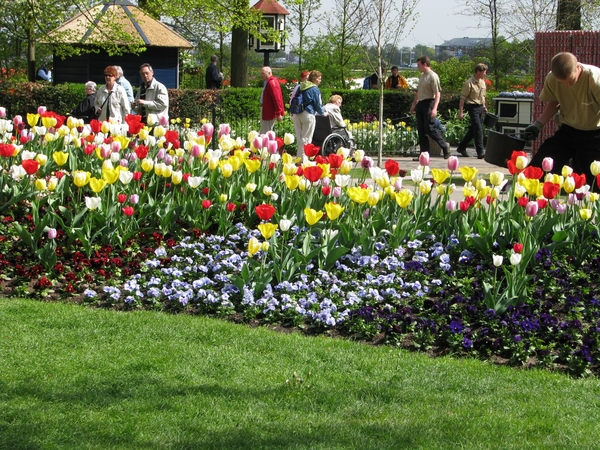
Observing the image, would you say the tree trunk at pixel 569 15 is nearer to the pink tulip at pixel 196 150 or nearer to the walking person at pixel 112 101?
the walking person at pixel 112 101

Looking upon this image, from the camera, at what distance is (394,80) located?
23.7 m

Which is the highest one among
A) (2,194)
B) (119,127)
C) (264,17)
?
(264,17)

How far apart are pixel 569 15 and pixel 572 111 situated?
1520 cm

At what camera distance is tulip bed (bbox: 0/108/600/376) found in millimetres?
5711

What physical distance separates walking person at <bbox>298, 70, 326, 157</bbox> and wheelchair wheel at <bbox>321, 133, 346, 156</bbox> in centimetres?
58

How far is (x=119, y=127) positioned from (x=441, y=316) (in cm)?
418

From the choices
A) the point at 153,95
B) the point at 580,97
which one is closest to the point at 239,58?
the point at 153,95

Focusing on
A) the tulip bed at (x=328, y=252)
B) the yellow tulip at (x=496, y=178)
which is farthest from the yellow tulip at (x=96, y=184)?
the yellow tulip at (x=496, y=178)

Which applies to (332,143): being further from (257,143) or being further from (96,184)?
(96,184)

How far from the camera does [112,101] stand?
1198 cm

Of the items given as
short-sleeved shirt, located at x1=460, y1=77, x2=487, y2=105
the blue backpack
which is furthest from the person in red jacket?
short-sleeved shirt, located at x1=460, y1=77, x2=487, y2=105

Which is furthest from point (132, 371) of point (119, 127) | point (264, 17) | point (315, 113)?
point (264, 17)

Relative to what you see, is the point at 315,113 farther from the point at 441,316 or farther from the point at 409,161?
the point at 441,316

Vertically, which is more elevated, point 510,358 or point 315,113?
point 315,113
